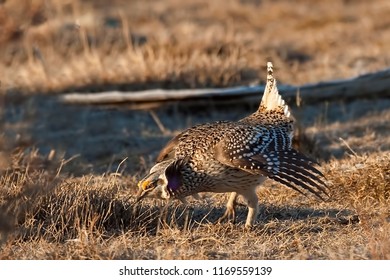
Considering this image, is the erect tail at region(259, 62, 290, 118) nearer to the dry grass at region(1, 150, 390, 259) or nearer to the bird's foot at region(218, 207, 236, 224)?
the dry grass at region(1, 150, 390, 259)

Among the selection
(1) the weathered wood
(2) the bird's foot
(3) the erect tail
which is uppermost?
(3) the erect tail

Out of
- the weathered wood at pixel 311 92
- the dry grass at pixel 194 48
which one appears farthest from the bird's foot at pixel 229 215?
the weathered wood at pixel 311 92

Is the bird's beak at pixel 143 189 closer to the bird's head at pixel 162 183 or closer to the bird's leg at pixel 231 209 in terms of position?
the bird's head at pixel 162 183

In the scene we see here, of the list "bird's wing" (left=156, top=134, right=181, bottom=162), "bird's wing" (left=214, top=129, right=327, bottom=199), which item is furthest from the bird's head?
"bird's wing" (left=156, top=134, right=181, bottom=162)

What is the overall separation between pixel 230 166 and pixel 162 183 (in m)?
0.47

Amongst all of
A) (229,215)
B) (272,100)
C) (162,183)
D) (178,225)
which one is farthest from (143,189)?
(272,100)

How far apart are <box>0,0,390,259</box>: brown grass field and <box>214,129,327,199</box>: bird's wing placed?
1.21 feet

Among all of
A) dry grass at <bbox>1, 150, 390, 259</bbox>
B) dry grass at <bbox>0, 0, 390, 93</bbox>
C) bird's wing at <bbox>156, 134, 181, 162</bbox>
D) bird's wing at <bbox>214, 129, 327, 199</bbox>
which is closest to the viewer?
dry grass at <bbox>1, 150, 390, 259</bbox>

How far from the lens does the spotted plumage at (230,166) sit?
638cm

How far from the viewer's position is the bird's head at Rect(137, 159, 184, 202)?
643 centimetres

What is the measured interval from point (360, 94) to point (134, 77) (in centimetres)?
283

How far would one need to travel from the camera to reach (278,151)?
658 centimetres

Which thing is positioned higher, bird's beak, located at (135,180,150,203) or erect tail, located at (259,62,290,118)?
erect tail, located at (259,62,290,118)
